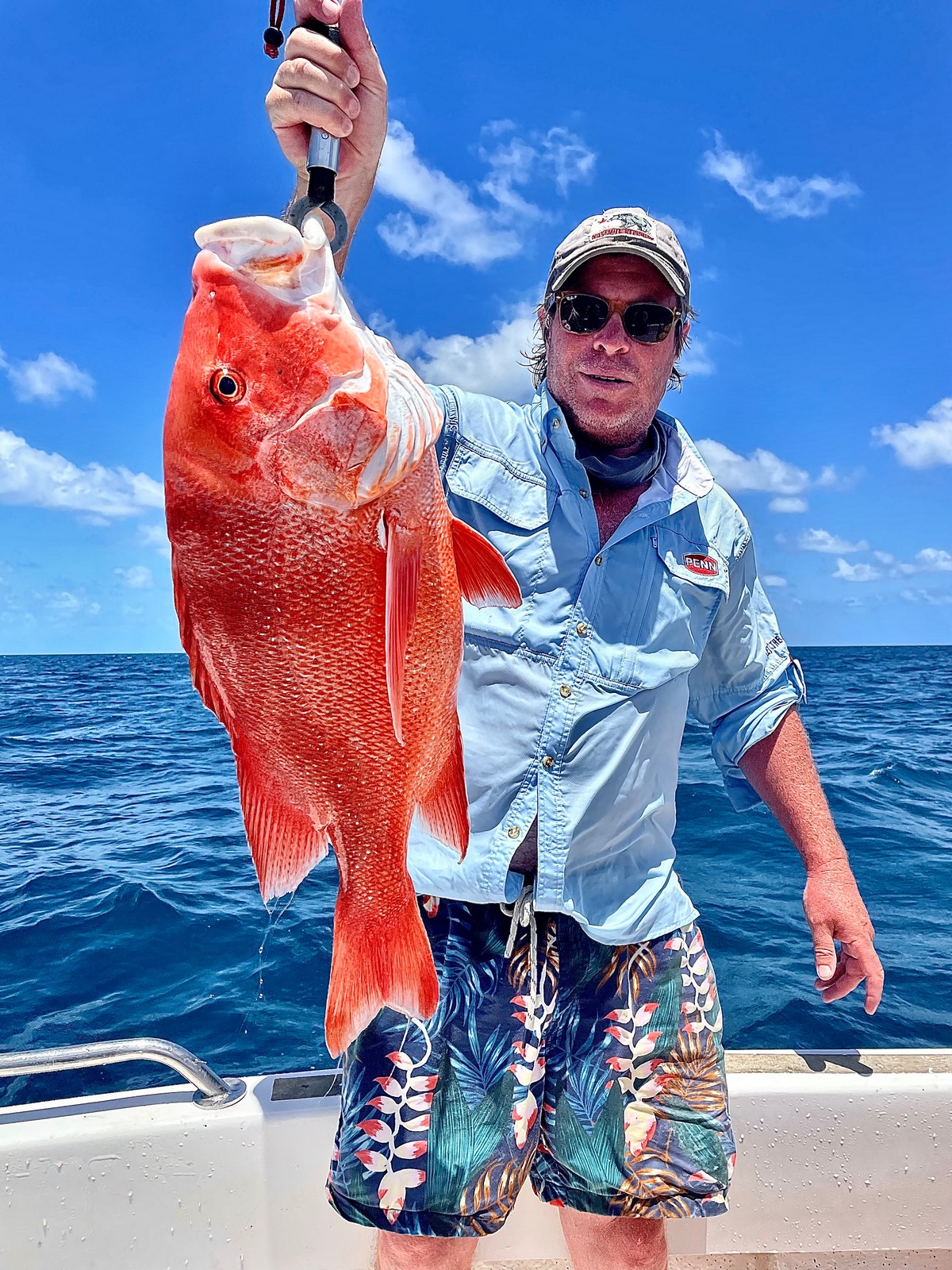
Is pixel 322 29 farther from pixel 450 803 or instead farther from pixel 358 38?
pixel 450 803

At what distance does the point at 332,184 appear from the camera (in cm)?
140

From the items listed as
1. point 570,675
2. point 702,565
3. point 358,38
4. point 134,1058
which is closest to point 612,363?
point 702,565

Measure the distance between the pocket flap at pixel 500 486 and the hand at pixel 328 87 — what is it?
0.75m

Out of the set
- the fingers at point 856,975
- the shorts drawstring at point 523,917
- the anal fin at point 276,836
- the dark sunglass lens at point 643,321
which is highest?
the dark sunglass lens at point 643,321

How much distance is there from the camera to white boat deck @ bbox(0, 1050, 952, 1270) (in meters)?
2.54

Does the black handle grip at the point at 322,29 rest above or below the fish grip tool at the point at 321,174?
above

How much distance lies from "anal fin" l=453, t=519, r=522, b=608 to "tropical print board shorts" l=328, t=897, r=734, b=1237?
0.99 meters

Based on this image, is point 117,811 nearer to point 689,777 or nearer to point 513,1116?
point 689,777

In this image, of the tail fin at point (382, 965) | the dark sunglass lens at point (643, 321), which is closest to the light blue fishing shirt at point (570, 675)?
the dark sunglass lens at point (643, 321)

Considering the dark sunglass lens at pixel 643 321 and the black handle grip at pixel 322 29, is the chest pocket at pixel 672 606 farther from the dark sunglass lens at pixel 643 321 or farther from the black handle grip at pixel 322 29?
the black handle grip at pixel 322 29

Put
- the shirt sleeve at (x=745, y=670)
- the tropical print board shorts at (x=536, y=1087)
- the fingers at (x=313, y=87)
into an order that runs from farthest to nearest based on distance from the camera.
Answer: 1. the shirt sleeve at (x=745, y=670)
2. the tropical print board shorts at (x=536, y=1087)
3. the fingers at (x=313, y=87)

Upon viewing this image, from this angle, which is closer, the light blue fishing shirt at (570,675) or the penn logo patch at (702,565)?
the light blue fishing shirt at (570,675)

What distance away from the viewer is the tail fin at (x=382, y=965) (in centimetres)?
144

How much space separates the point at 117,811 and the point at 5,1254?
270 inches
